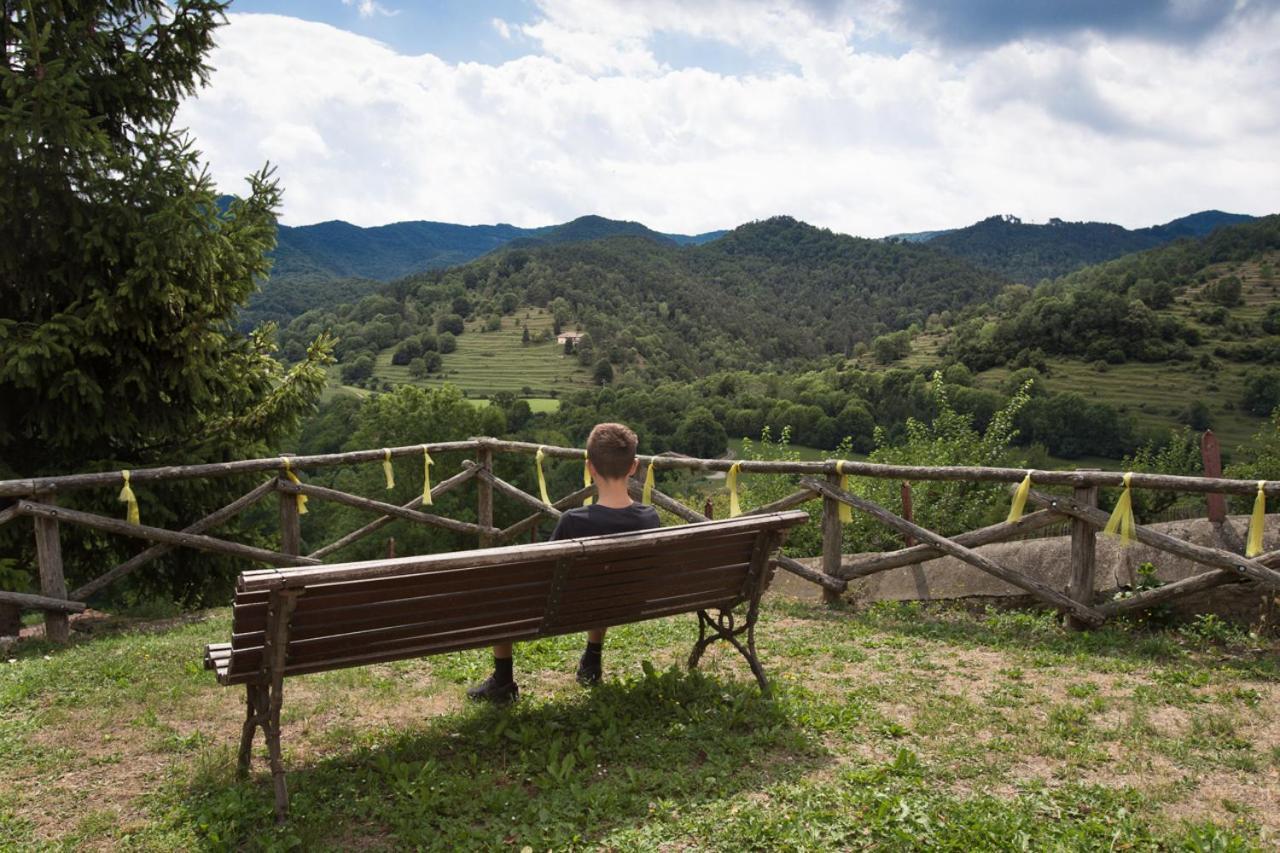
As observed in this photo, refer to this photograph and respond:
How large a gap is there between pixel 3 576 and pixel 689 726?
216 inches

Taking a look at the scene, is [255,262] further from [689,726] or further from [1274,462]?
[1274,462]

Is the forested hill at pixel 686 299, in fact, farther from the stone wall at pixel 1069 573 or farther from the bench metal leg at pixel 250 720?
the bench metal leg at pixel 250 720

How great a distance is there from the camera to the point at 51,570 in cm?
604

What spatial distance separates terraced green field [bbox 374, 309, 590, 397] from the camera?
78.4 meters

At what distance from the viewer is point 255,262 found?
28.6 feet

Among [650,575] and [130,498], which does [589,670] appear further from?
[130,498]

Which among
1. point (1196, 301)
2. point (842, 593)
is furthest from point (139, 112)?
point (1196, 301)

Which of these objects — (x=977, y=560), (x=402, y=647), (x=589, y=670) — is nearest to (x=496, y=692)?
(x=589, y=670)

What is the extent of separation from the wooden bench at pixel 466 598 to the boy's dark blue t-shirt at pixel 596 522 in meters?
0.24

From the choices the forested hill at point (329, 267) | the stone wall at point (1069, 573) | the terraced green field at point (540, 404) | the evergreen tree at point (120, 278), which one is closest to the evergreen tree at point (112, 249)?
the evergreen tree at point (120, 278)

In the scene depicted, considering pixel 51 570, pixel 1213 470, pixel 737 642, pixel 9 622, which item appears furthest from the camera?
pixel 9 622

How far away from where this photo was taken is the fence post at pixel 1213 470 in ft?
18.0

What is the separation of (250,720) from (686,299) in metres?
104

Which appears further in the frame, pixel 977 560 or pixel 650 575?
pixel 977 560
